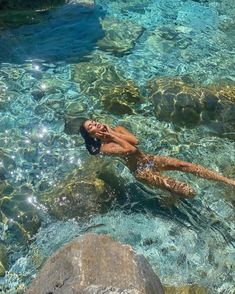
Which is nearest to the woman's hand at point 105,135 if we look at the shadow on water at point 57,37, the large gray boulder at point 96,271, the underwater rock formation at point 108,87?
the underwater rock formation at point 108,87

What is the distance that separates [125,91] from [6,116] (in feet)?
8.04

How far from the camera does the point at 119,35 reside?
12125 millimetres

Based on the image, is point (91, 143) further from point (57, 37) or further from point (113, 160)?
point (57, 37)

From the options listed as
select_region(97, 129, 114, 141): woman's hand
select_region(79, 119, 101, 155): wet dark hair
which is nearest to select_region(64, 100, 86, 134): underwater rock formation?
select_region(79, 119, 101, 155): wet dark hair

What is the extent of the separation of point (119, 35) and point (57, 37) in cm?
159

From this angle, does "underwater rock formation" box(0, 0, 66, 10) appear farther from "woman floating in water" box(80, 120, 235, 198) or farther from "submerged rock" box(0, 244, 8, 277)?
"submerged rock" box(0, 244, 8, 277)

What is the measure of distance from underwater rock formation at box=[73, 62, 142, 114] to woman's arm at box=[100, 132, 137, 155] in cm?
175

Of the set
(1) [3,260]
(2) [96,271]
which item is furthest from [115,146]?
(2) [96,271]

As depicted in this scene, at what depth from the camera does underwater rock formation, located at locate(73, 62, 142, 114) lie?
9367 millimetres

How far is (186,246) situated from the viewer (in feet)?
21.9

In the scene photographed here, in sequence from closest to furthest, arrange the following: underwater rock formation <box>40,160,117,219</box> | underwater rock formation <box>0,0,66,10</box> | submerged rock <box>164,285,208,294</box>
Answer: submerged rock <box>164,285,208,294</box> < underwater rock formation <box>40,160,117,219</box> < underwater rock formation <box>0,0,66,10</box>

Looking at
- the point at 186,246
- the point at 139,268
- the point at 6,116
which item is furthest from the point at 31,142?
the point at 139,268

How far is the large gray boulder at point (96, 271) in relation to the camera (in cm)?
448

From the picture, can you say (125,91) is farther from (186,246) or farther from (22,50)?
(186,246)
